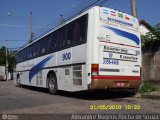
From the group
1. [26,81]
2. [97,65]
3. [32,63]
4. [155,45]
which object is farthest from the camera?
[26,81]

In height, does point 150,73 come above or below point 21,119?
above

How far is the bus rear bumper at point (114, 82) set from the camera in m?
11.2

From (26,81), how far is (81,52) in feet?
34.4

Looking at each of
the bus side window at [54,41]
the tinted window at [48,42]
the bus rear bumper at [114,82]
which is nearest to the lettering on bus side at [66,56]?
the bus side window at [54,41]

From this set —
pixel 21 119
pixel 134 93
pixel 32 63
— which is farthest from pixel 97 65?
pixel 32 63

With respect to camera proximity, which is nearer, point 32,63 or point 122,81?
point 122,81

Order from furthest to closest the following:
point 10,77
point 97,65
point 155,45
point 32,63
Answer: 1. point 10,77
2. point 32,63
3. point 155,45
4. point 97,65

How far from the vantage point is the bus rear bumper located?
1116cm

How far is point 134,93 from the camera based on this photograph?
13438mm

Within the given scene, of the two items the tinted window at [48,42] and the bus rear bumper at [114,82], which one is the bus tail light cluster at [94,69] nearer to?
the bus rear bumper at [114,82]

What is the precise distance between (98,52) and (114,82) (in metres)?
1.36

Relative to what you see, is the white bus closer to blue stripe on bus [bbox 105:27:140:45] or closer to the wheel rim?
blue stripe on bus [bbox 105:27:140:45]

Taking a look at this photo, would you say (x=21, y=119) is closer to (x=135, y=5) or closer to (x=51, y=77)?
(x=51, y=77)

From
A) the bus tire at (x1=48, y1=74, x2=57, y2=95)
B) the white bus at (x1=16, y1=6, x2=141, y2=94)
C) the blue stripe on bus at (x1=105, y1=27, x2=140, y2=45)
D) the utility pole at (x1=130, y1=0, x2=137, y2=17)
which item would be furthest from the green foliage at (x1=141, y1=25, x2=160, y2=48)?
the bus tire at (x1=48, y1=74, x2=57, y2=95)
